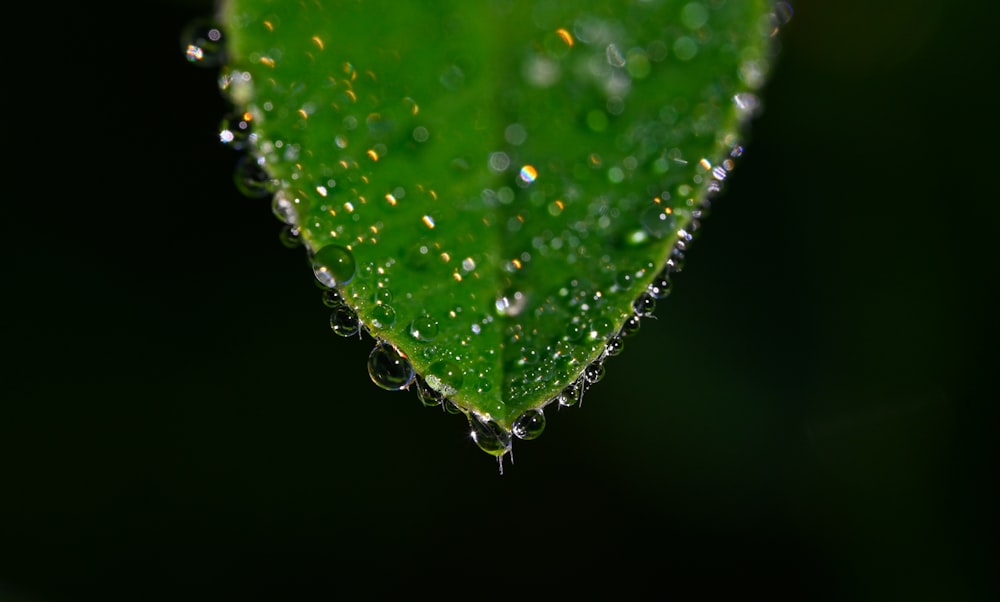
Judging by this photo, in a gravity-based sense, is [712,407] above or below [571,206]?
below

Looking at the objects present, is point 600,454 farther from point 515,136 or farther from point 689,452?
point 515,136

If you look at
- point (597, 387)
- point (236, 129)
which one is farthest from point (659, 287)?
point (597, 387)

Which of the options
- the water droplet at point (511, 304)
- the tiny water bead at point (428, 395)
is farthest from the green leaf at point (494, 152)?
the tiny water bead at point (428, 395)

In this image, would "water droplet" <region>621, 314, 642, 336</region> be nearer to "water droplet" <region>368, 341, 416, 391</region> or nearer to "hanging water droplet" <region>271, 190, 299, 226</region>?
"water droplet" <region>368, 341, 416, 391</region>

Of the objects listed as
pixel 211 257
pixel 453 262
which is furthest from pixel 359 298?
pixel 211 257

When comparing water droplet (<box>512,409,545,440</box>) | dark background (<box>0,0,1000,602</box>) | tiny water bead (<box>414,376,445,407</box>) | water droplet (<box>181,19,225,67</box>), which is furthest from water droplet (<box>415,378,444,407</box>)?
dark background (<box>0,0,1000,602</box>)

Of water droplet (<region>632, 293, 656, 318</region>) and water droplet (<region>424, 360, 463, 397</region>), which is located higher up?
water droplet (<region>424, 360, 463, 397</region>)
